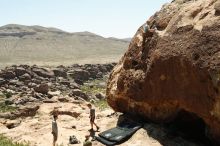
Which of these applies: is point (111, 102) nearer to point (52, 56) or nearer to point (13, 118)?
point (13, 118)

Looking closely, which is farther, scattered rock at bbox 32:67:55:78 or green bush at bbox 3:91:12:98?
scattered rock at bbox 32:67:55:78

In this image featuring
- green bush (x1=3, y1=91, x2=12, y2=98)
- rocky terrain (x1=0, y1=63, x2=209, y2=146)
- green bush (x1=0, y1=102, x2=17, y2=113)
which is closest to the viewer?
rocky terrain (x1=0, y1=63, x2=209, y2=146)

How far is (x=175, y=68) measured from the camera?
13.8 meters

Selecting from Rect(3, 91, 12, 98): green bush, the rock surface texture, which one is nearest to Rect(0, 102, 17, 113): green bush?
Rect(3, 91, 12, 98): green bush

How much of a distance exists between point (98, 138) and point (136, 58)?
11.7 feet

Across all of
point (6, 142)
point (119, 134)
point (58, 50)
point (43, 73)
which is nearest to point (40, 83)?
point (43, 73)

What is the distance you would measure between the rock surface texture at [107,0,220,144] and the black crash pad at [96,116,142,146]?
2.34 feet

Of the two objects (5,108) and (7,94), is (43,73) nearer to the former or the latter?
(7,94)

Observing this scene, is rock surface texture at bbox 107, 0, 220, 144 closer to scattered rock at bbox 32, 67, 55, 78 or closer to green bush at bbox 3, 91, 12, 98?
green bush at bbox 3, 91, 12, 98

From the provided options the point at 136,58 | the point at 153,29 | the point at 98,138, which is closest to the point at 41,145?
the point at 98,138

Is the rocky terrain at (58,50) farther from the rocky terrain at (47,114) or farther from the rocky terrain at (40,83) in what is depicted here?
the rocky terrain at (47,114)

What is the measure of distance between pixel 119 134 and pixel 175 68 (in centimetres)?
322

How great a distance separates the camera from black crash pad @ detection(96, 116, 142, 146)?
14.5m

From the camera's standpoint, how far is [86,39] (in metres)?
147
